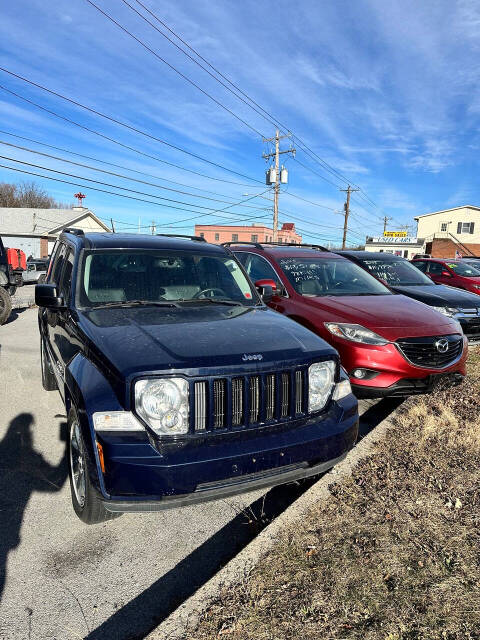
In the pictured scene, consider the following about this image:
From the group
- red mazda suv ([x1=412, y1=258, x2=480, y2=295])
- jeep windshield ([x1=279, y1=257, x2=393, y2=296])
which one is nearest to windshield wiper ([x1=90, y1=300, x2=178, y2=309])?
jeep windshield ([x1=279, y1=257, x2=393, y2=296])

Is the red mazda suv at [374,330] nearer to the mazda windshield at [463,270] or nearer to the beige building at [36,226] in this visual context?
the mazda windshield at [463,270]

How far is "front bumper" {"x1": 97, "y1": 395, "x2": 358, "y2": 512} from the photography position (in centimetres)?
217

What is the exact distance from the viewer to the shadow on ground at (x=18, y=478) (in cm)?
270

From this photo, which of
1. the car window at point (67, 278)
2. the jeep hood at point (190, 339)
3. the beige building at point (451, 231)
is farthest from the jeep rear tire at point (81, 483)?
the beige building at point (451, 231)

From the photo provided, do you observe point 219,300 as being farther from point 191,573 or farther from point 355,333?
point 191,573

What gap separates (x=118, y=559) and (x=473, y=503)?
2.32 meters

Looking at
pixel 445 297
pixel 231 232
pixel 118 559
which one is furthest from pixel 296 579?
pixel 231 232

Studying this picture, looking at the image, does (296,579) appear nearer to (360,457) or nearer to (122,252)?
(360,457)

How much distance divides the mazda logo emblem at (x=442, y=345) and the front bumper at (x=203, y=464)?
2.45 m

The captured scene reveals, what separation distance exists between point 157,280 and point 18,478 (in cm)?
193

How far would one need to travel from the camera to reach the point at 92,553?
257cm

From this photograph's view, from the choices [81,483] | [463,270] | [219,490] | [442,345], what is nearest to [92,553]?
[81,483]

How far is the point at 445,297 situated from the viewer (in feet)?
24.4

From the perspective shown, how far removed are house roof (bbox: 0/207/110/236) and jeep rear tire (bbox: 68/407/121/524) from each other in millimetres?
45158
